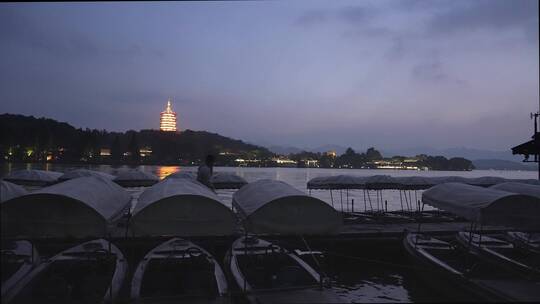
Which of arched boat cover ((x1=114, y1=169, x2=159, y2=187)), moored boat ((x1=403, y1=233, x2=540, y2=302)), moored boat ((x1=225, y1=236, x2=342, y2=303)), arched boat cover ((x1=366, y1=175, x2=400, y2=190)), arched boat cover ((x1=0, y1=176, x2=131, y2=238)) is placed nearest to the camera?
arched boat cover ((x1=0, y1=176, x2=131, y2=238))

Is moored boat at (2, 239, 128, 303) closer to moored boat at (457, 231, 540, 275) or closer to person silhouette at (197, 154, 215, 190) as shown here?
person silhouette at (197, 154, 215, 190)

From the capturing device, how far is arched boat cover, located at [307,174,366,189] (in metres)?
26.8

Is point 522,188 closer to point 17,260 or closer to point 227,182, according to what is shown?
point 227,182

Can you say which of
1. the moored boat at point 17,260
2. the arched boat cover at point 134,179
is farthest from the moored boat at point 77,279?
the arched boat cover at point 134,179

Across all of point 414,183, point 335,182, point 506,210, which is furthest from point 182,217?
point 414,183

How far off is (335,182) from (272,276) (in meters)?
16.1

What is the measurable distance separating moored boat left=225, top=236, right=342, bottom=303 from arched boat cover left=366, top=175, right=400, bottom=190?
1488 centimetres

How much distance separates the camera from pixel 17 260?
10336mm

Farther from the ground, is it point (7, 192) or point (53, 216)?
point (7, 192)

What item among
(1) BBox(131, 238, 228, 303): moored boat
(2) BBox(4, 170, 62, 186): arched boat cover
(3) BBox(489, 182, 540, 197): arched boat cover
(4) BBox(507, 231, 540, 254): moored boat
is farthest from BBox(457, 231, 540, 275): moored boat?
(2) BBox(4, 170, 62, 186): arched boat cover

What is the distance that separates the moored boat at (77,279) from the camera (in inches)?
358

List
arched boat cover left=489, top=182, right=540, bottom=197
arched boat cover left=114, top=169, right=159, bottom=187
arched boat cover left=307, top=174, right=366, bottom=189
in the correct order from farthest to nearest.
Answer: arched boat cover left=307, top=174, right=366, bottom=189
arched boat cover left=114, top=169, right=159, bottom=187
arched boat cover left=489, top=182, right=540, bottom=197

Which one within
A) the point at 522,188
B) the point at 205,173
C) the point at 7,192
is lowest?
the point at 7,192

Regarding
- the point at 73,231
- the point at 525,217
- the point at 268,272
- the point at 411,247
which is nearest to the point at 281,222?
the point at 268,272
